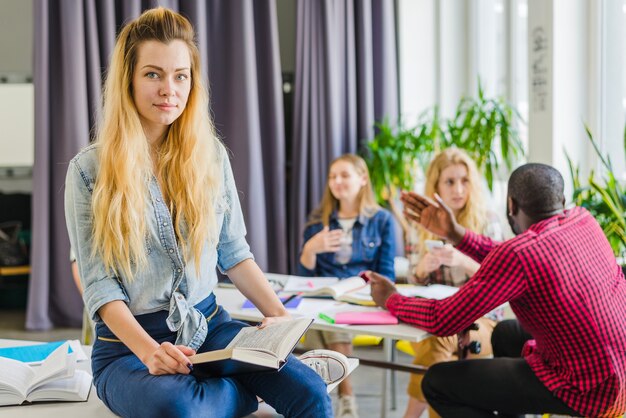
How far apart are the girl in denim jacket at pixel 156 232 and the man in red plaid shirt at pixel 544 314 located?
1.89ft

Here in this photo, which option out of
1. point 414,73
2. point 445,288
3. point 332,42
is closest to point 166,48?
point 445,288

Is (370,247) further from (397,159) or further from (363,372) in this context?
(397,159)

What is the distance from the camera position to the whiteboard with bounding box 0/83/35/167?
609cm

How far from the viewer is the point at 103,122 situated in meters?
2.03

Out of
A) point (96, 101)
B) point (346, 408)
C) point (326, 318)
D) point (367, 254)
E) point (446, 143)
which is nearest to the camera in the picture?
point (326, 318)

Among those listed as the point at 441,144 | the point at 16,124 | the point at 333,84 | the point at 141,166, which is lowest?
the point at 141,166

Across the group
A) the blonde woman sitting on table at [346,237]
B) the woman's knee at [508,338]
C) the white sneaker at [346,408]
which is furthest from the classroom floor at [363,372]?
the woman's knee at [508,338]

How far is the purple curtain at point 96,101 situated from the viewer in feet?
16.5

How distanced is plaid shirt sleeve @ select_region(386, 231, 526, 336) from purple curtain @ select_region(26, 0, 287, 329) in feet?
9.34

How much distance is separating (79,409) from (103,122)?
27.7 inches

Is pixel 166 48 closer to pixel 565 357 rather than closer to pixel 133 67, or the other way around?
pixel 133 67

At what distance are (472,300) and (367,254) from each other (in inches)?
53.1

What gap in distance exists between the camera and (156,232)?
78.2 inches

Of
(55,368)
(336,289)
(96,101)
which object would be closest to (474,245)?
(336,289)
